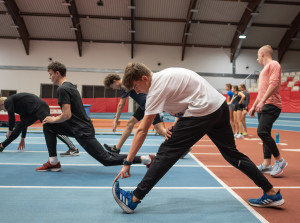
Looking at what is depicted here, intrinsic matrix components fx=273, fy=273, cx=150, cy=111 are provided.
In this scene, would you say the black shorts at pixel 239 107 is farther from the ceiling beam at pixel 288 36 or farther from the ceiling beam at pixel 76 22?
the ceiling beam at pixel 288 36

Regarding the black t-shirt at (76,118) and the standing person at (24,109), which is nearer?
the black t-shirt at (76,118)

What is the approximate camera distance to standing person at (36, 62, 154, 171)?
3609 millimetres

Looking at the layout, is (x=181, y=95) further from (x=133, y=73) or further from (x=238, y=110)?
(x=238, y=110)

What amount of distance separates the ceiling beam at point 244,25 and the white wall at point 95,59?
0.85 m

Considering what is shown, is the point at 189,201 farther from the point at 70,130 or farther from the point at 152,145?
the point at 152,145

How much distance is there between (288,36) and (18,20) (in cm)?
2041

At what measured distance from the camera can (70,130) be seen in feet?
12.8

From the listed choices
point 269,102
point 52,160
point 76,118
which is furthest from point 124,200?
point 269,102

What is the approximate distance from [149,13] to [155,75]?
1843cm

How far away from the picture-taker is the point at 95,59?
2283cm

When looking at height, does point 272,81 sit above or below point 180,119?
above

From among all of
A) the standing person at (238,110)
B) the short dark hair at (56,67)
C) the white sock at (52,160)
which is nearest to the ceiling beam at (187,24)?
the standing person at (238,110)

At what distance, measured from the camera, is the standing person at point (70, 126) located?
3.61 m

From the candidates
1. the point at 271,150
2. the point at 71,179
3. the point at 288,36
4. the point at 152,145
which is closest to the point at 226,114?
the point at 271,150
